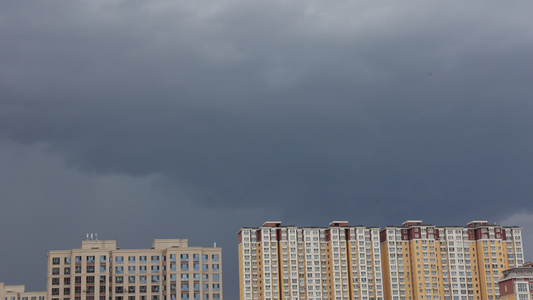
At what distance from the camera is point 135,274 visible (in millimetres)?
165250

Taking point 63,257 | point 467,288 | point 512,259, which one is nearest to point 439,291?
point 467,288

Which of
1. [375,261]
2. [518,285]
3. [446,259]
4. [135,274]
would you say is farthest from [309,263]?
[518,285]

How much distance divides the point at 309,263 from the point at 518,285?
66.8 metres

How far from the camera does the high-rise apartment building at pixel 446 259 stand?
613 ft

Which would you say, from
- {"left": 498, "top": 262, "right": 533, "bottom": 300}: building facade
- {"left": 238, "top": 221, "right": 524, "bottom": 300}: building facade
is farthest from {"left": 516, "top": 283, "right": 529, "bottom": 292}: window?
{"left": 238, "top": 221, "right": 524, "bottom": 300}: building facade

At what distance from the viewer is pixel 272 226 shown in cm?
18875

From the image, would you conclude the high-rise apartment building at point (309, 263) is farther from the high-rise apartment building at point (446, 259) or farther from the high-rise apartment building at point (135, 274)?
the high-rise apartment building at point (135, 274)

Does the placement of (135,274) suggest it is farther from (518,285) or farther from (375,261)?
(518,285)

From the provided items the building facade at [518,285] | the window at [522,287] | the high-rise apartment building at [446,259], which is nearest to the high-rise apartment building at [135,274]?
the high-rise apartment building at [446,259]

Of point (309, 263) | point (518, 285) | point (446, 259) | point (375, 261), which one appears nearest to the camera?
point (518, 285)

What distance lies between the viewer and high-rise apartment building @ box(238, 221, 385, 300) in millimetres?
182125

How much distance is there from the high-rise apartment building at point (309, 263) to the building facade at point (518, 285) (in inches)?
2163

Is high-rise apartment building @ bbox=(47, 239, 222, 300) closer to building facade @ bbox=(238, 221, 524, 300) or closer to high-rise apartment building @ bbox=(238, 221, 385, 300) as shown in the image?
high-rise apartment building @ bbox=(238, 221, 385, 300)

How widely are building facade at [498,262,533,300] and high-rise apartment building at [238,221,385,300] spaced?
5495 cm
